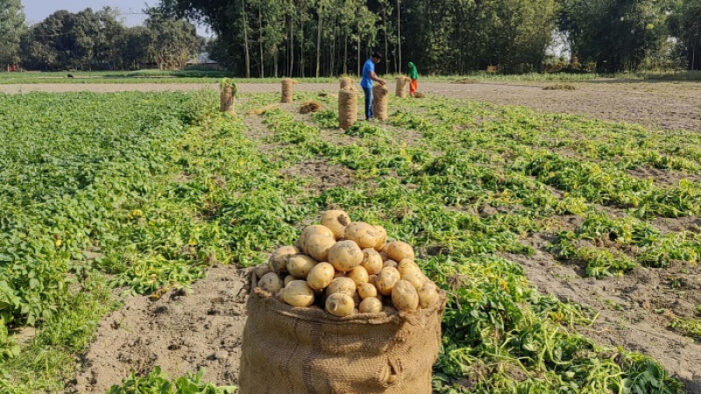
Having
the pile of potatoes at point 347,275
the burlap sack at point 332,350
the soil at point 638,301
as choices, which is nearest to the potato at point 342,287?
the pile of potatoes at point 347,275

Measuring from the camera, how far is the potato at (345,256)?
2.82m

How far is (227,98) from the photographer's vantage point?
18.4 m

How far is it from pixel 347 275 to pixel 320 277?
7.1 inches

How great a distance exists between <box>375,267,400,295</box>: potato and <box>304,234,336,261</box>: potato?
0.31 metres

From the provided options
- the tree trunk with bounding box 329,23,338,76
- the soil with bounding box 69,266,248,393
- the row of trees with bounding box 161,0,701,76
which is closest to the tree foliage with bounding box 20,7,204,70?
the row of trees with bounding box 161,0,701,76

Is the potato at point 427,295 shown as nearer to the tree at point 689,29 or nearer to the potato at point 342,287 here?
the potato at point 342,287

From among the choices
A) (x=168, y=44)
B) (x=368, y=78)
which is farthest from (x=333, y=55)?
(x=168, y=44)

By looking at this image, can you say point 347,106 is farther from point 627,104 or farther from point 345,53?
point 345,53

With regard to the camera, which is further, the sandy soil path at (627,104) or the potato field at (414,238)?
the sandy soil path at (627,104)

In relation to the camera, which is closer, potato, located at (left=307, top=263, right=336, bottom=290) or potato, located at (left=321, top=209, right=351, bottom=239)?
potato, located at (left=307, top=263, right=336, bottom=290)

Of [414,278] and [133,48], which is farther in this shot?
[133,48]

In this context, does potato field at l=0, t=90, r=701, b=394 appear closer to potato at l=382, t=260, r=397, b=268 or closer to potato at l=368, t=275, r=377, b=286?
potato at l=382, t=260, r=397, b=268

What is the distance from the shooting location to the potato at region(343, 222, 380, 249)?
3.04 m

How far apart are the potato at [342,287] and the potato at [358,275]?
7 centimetres
